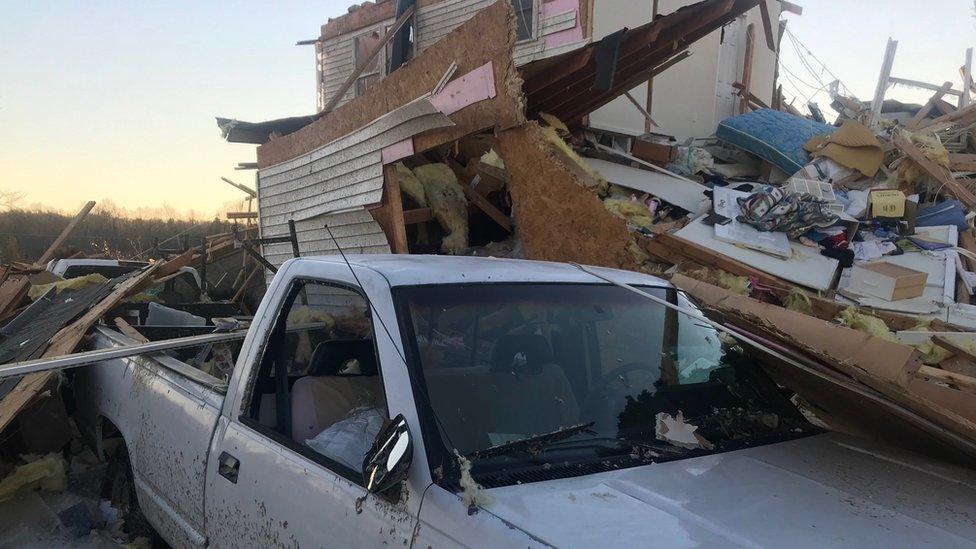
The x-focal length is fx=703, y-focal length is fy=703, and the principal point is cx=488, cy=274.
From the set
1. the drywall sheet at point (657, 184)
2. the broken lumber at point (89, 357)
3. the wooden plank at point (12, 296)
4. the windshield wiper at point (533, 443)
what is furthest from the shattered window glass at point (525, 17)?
the windshield wiper at point (533, 443)

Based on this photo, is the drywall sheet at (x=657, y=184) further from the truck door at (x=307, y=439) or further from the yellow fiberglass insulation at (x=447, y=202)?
the truck door at (x=307, y=439)

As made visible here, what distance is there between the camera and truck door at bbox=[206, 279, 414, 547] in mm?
2031

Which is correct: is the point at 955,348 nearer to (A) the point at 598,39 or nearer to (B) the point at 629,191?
(B) the point at 629,191

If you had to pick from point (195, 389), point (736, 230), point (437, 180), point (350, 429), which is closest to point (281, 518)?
point (350, 429)

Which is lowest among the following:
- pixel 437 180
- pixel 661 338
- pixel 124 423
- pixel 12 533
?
pixel 12 533

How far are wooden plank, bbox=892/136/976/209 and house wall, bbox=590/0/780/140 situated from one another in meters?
3.74

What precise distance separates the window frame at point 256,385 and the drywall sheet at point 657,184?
6.20 meters

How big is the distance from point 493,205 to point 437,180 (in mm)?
782

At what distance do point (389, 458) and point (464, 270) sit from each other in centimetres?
82

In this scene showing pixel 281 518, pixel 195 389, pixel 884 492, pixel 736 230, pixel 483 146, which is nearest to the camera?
pixel 884 492

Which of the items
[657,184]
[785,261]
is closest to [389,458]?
[785,261]

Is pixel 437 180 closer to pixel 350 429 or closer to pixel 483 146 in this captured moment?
pixel 483 146

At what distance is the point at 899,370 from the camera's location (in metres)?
2.16

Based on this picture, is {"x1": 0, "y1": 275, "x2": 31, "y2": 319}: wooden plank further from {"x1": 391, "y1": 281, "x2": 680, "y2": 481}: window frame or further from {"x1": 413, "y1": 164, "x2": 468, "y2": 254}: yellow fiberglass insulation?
{"x1": 391, "y1": 281, "x2": 680, "y2": 481}: window frame
